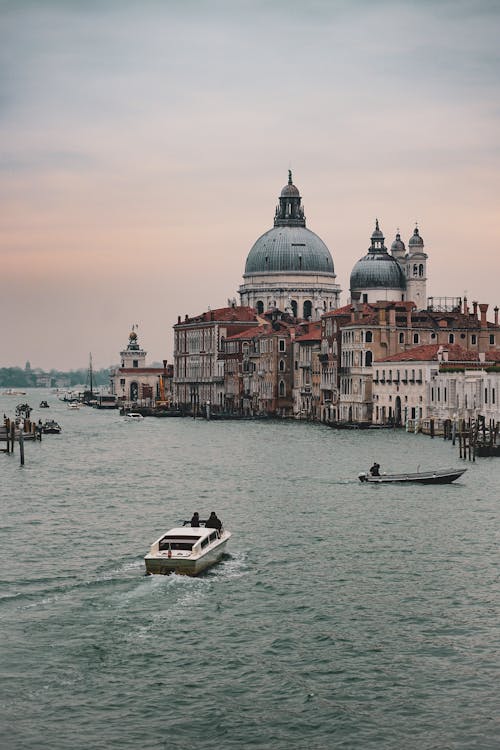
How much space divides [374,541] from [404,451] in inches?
1398

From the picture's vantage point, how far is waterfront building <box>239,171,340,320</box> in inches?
6816

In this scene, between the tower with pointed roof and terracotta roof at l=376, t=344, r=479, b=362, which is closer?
terracotta roof at l=376, t=344, r=479, b=362

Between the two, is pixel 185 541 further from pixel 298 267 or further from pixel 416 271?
pixel 298 267

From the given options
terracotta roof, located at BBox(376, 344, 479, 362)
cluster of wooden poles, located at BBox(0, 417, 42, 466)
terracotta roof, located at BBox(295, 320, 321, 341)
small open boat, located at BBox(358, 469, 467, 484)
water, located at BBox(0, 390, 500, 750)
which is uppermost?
terracotta roof, located at BBox(295, 320, 321, 341)

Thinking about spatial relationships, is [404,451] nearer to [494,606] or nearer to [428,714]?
[494,606]

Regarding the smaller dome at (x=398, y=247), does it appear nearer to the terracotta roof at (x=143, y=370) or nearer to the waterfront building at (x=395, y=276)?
the waterfront building at (x=395, y=276)

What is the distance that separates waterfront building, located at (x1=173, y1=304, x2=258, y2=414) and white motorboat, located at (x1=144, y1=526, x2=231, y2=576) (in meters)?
112

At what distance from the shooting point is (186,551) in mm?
31406

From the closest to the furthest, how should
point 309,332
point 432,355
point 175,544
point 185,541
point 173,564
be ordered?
1. point 173,564
2. point 175,544
3. point 185,541
4. point 432,355
5. point 309,332

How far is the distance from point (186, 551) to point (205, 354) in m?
124

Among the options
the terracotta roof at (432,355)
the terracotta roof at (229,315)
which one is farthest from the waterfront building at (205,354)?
the terracotta roof at (432,355)

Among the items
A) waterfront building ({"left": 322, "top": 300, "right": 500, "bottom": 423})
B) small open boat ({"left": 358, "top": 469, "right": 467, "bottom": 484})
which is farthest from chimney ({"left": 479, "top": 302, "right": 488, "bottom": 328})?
small open boat ({"left": 358, "top": 469, "right": 467, "bottom": 484})

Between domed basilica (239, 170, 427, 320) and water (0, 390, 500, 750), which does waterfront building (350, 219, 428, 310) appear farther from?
water (0, 390, 500, 750)

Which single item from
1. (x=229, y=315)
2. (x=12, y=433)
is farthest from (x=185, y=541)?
(x=229, y=315)
